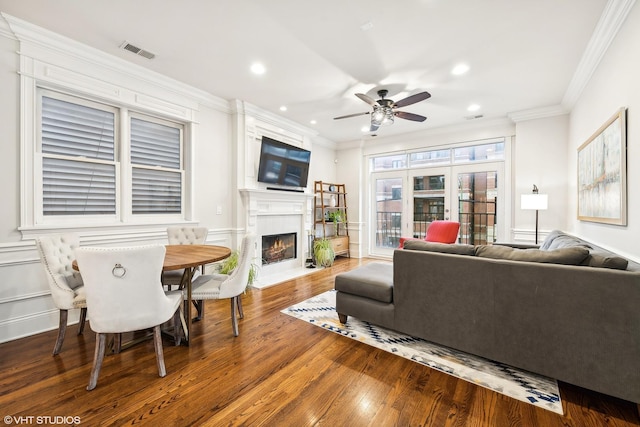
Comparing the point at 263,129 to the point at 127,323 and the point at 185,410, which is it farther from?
the point at 185,410

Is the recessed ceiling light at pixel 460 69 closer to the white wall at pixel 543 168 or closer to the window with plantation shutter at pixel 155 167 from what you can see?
the white wall at pixel 543 168

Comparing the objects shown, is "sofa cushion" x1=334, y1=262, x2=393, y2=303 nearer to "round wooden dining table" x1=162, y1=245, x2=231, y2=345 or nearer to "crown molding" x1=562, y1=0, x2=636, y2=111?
"round wooden dining table" x1=162, y1=245, x2=231, y2=345

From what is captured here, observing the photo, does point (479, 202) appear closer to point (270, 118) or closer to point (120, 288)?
point (270, 118)

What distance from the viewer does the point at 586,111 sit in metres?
3.31

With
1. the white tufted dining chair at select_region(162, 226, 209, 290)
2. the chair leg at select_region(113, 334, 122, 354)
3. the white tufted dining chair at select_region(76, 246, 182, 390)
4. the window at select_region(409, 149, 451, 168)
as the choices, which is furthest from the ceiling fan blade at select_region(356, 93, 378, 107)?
the chair leg at select_region(113, 334, 122, 354)

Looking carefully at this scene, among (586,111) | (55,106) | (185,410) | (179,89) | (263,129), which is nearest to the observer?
(185,410)

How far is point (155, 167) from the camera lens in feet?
11.8

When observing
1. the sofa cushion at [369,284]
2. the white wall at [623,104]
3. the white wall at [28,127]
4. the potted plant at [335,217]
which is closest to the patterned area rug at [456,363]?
the sofa cushion at [369,284]

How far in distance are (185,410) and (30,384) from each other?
1.16 metres

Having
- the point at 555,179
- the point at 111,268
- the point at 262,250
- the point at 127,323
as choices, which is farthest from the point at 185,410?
the point at 555,179

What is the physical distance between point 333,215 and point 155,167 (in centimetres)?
371

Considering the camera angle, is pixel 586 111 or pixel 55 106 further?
pixel 586 111

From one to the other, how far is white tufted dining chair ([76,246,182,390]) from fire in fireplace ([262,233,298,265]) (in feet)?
9.62

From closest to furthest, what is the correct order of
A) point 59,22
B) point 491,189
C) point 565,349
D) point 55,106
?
point 565,349 → point 59,22 → point 55,106 → point 491,189
